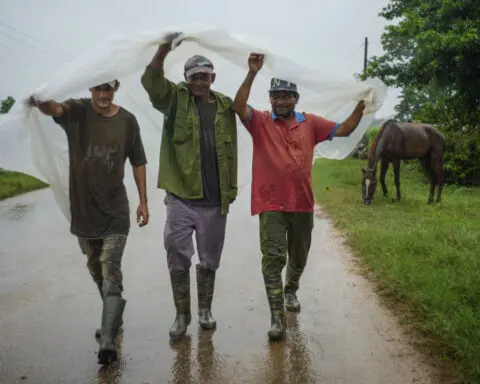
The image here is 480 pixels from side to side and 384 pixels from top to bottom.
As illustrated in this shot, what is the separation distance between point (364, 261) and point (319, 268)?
1.83 ft

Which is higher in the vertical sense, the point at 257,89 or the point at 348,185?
the point at 257,89

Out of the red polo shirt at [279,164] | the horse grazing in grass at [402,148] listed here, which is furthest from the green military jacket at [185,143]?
the horse grazing in grass at [402,148]

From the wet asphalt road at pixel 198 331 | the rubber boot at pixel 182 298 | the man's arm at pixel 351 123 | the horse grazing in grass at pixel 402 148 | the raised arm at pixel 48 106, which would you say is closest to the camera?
the wet asphalt road at pixel 198 331

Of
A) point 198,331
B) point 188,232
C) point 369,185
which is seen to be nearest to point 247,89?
point 188,232

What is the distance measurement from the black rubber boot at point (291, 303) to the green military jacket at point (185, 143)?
1.10 metres

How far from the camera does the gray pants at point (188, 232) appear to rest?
386cm

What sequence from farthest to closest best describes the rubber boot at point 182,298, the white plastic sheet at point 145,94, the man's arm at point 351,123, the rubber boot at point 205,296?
1. the man's arm at point 351,123
2. the rubber boot at point 205,296
3. the rubber boot at point 182,298
4. the white plastic sheet at point 145,94

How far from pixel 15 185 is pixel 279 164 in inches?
446

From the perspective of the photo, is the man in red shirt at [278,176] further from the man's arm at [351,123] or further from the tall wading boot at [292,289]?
the tall wading boot at [292,289]

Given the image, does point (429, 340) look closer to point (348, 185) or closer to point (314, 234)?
point (314, 234)

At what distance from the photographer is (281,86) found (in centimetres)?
400

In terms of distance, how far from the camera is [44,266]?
19.5ft

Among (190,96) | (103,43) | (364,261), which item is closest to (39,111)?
(103,43)

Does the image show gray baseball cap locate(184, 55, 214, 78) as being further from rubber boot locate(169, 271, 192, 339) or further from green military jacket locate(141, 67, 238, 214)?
rubber boot locate(169, 271, 192, 339)
